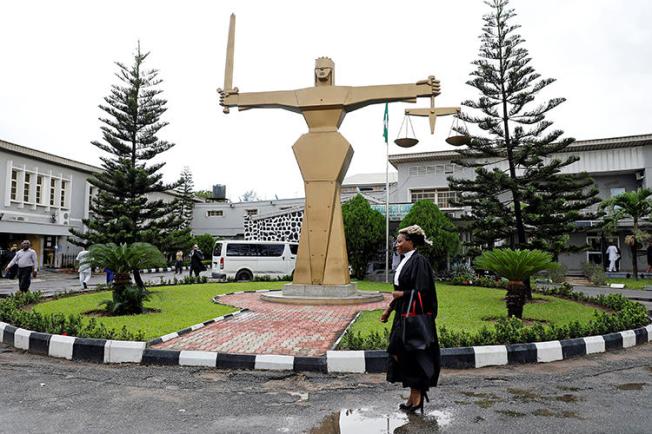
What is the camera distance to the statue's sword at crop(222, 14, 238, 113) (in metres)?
11.0

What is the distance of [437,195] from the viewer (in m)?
27.1

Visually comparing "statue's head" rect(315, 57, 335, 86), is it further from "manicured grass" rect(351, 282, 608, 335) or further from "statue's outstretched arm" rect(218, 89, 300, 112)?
"manicured grass" rect(351, 282, 608, 335)

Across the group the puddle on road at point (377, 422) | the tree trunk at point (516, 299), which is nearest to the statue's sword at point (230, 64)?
the tree trunk at point (516, 299)

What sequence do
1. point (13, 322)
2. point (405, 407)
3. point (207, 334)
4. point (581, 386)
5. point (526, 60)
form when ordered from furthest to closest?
1. point (526, 60)
2. point (13, 322)
3. point (207, 334)
4. point (581, 386)
5. point (405, 407)

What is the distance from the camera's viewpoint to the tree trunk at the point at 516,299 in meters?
7.26

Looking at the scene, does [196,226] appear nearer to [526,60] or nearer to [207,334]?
[526,60]

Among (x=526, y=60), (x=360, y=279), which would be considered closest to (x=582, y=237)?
(x=360, y=279)

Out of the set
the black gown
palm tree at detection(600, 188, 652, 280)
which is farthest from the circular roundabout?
palm tree at detection(600, 188, 652, 280)

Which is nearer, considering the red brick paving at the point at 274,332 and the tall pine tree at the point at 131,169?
the red brick paving at the point at 274,332

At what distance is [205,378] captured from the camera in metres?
4.57

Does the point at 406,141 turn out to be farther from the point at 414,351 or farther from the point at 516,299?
the point at 414,351

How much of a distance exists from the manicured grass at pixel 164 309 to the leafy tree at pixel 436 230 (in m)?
7.01

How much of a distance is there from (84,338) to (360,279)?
1305 centimetres

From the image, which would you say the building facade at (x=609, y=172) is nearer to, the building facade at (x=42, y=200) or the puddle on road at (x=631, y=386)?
the puddle on road at (x=631, y=386)
